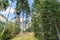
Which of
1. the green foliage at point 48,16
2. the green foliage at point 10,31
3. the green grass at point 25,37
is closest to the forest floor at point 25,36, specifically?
the green grass at point 25,37

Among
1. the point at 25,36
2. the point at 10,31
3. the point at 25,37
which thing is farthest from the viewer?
the point at 10,31

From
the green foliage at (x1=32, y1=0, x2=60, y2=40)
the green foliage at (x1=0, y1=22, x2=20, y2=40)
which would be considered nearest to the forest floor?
the green foliage at (x1=0, y1=22, x2=20, y2=40)

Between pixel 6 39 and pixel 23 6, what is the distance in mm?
6420

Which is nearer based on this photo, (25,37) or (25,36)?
(25,37)

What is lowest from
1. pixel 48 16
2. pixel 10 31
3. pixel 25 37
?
pixel 25 37

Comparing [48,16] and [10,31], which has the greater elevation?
[48,16]

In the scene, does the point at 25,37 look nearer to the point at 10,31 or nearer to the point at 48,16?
the point at 10,31

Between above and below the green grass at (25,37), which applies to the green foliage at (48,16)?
above

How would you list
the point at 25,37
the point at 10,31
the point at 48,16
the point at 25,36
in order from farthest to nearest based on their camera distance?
the point at 10,31 → the point at 25,36 → the point at 25,37 → the point at 48,16

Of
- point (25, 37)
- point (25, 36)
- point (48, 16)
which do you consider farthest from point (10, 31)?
point (48, 16)

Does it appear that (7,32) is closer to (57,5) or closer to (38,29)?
(38,29)

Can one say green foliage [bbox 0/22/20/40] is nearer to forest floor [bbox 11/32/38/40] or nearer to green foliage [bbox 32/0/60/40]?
forest floor [bbox 11/32/38/40]

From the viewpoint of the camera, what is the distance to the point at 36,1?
33.0 m

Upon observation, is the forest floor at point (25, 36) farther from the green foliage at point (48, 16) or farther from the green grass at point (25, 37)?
the green foliage at point (48, 16)
